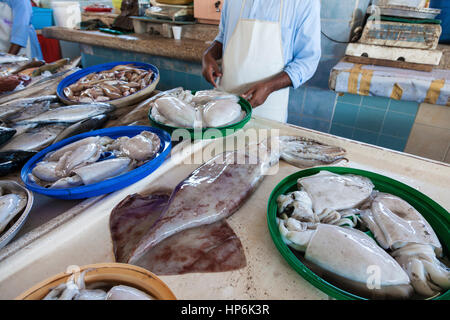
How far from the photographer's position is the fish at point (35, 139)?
5.14 ft

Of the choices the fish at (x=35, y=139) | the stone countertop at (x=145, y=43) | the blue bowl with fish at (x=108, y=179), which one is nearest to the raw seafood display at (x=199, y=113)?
the blue bowl with fish at (x=108, y=179)

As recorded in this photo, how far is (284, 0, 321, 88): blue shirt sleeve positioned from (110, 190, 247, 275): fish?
5.52ft

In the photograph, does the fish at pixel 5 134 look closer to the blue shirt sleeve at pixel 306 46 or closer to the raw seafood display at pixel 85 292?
the raw seafood display at pixel 85 292

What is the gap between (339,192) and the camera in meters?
1.12

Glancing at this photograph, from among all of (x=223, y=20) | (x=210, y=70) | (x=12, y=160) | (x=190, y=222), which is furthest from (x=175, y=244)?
(x=223, y=20)

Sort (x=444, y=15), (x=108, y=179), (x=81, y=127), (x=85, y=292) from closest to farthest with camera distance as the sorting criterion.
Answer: (x=85, y=292) → (x=108, y=179) → (x=81, y=127) → (x=444, y=15)

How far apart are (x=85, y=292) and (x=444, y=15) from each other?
4403 millimetres

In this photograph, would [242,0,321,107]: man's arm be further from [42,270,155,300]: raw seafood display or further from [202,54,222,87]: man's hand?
[42,270,155,300]: raw seafood display

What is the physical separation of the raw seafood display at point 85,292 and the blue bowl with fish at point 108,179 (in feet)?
1.67

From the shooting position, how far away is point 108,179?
3.88ft

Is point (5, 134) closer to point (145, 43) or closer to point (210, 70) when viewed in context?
point (210, 70)

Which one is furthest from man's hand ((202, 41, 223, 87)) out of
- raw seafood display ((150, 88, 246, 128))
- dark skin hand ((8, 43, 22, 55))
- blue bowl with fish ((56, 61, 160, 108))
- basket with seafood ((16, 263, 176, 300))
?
dark skin hand ((8, 43, 22, 55))

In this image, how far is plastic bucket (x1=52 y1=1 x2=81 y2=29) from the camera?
574 centimetres
